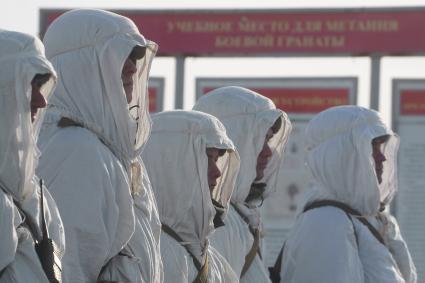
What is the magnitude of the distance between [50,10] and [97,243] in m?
10.6

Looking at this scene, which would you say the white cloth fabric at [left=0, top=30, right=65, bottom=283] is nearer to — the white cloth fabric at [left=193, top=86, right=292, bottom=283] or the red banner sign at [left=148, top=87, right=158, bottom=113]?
the white cloth fabric at [left=193, top=86, right=292, bottom=283]

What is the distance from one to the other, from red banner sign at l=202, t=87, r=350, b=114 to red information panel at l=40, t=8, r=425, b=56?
0.36 metres

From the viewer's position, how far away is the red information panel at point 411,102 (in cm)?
1752

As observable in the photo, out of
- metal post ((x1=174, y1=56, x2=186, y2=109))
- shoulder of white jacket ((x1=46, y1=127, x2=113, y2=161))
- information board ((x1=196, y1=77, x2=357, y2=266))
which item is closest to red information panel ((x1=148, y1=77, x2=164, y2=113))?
metal post ((x1=174, y1=56, x2=186, y2=109))

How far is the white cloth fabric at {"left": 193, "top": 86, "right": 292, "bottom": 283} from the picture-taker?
995 cm

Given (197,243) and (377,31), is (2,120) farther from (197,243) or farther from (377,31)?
(377,31)

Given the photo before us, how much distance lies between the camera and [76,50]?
7668 mm

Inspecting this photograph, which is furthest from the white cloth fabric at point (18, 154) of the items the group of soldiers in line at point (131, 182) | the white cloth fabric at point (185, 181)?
the white cloth fabric at point (185, 181)

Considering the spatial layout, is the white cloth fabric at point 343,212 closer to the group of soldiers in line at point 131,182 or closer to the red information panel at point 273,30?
the group of soldiers in line at point 131,182

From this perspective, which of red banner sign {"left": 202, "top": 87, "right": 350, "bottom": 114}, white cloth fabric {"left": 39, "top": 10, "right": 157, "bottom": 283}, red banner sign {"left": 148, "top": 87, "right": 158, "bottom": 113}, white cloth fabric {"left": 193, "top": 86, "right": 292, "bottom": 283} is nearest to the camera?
white cloth fabric {"left": 39, "top": 10, "right": 157, "bottom": 283}

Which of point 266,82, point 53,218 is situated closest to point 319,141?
point 53,218

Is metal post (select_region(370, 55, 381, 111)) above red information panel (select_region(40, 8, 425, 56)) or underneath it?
underneath

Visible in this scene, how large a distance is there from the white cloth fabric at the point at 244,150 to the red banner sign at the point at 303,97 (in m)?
6.66

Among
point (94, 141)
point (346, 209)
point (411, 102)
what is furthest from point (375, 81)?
point (94, 141)
